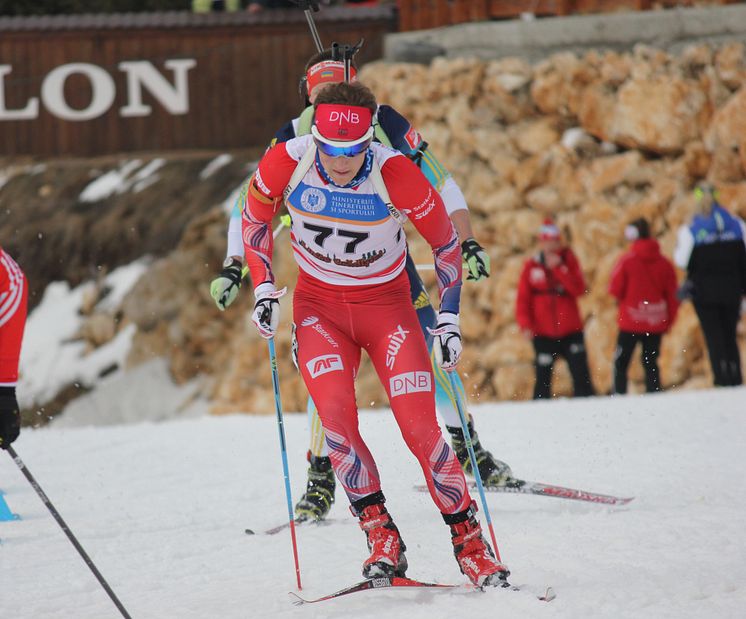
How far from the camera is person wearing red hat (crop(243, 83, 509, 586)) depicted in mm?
4496

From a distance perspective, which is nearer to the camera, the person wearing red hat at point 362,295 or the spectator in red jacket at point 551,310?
the person wearing red hat at point 362,295

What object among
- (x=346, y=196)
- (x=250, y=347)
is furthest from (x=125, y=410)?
(x=346, y=196)

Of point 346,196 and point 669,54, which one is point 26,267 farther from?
point 346,196

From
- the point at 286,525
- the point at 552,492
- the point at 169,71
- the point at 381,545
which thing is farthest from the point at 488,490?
the point at 169,71

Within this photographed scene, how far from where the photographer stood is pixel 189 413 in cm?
1616

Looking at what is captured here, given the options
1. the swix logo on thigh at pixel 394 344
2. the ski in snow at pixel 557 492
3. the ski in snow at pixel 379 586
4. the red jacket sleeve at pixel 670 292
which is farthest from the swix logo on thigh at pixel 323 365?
the red jacket sleeve at pixel 670 292

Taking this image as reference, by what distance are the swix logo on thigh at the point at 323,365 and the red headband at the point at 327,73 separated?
5.61ft

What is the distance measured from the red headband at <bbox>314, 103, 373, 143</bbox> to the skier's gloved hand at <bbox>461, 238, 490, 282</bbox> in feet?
2.57

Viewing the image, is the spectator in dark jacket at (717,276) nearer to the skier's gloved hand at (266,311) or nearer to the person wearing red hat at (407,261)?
the person wearing red hat at (407,261)

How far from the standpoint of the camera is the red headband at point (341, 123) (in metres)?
4.46

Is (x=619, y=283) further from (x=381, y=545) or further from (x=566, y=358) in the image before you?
(x=381, y=545)

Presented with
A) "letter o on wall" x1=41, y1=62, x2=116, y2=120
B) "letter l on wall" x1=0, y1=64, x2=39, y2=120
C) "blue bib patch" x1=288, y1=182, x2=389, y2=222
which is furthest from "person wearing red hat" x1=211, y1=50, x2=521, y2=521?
"letter l on wall" x1=0, y1=64, x2=39, y2=120

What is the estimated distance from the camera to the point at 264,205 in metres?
4.80

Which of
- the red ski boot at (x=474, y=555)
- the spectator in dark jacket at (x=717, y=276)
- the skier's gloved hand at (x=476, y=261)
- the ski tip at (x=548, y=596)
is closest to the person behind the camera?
the ski tip at (x=548, y=596)
